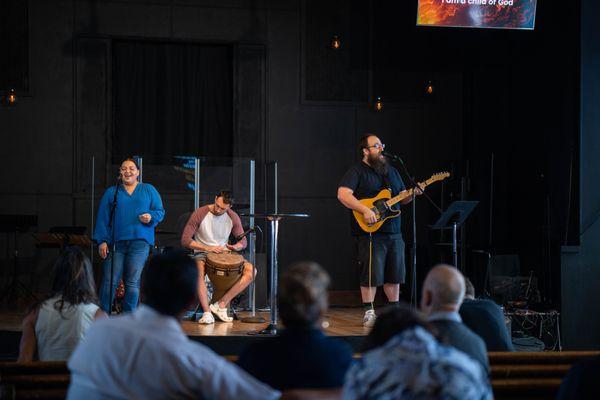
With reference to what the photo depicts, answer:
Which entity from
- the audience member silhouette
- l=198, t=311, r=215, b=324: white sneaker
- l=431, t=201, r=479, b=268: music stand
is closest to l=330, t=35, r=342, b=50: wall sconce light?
l=431, t=201, r=479, b=268: music stand

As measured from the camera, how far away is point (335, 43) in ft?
36.7

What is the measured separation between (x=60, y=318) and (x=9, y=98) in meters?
7.36

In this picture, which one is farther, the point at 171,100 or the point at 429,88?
the point at 429,88

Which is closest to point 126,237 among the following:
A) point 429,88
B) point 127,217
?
point 127,217

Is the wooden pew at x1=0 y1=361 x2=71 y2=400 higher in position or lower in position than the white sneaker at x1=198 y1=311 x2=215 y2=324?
higher

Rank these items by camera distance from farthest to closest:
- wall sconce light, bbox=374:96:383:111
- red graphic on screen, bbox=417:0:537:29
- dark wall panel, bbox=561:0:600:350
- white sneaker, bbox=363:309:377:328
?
wall sconce light, bbox=374:96:383:111
red graphic on screen, bbox=417:0:537:29
dark wall panel, bbox=561:0:600:350
white sneaker, bbox=363:309:377:328

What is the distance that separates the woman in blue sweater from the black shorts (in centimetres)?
186

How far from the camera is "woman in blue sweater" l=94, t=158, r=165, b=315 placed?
7.09m

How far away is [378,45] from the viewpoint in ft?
37.0

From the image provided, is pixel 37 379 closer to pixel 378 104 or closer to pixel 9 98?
pixel 9 98

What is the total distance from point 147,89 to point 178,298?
29.6 feet

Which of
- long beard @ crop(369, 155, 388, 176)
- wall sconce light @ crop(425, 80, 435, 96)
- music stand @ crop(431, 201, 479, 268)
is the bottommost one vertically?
music stand @ crop(431, 201, 479, 268)

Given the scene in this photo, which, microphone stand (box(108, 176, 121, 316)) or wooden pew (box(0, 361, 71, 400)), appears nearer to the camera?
wooden pew (box(0, 361, 71, 400))

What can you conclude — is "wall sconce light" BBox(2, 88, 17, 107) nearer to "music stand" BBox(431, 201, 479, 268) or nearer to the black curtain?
the black curtain
